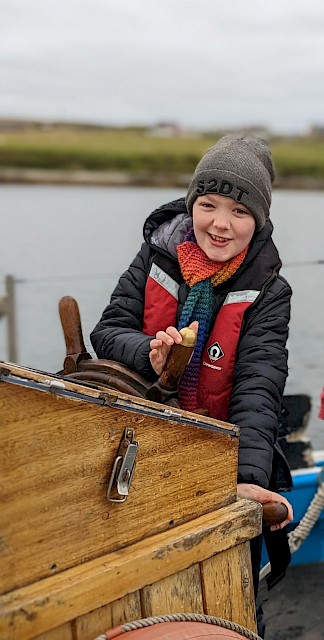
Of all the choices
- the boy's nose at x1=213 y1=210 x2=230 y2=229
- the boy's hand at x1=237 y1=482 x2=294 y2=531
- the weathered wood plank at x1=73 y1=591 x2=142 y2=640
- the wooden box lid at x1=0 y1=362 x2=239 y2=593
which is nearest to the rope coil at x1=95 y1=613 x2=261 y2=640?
the weathered wood plank at x1=73 y1=591 x2=142 y2=640

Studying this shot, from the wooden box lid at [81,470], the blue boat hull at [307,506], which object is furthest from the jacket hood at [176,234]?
the blue boat hull at [307,506]

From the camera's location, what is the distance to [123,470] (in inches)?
70.7

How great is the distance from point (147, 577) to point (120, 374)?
0.53 metres

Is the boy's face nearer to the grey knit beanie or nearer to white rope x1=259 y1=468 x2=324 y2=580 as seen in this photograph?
the grey knit beanie

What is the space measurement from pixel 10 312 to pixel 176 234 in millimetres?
3543

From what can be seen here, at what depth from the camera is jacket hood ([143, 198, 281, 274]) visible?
2.44 meters

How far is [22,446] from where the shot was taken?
1.62 m

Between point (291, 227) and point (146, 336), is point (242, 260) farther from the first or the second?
point (291, 227)

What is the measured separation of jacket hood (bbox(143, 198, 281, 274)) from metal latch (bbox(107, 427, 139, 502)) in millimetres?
771

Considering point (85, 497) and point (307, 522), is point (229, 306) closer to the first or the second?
point (85, 497)

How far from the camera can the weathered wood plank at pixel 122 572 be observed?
1.62m


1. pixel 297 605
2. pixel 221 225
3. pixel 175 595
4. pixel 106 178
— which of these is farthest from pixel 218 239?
pixel 106 178

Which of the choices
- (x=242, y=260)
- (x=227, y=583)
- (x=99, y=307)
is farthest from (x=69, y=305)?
(x=99, y=307)

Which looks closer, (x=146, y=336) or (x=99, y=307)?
(x=146, y=336)
